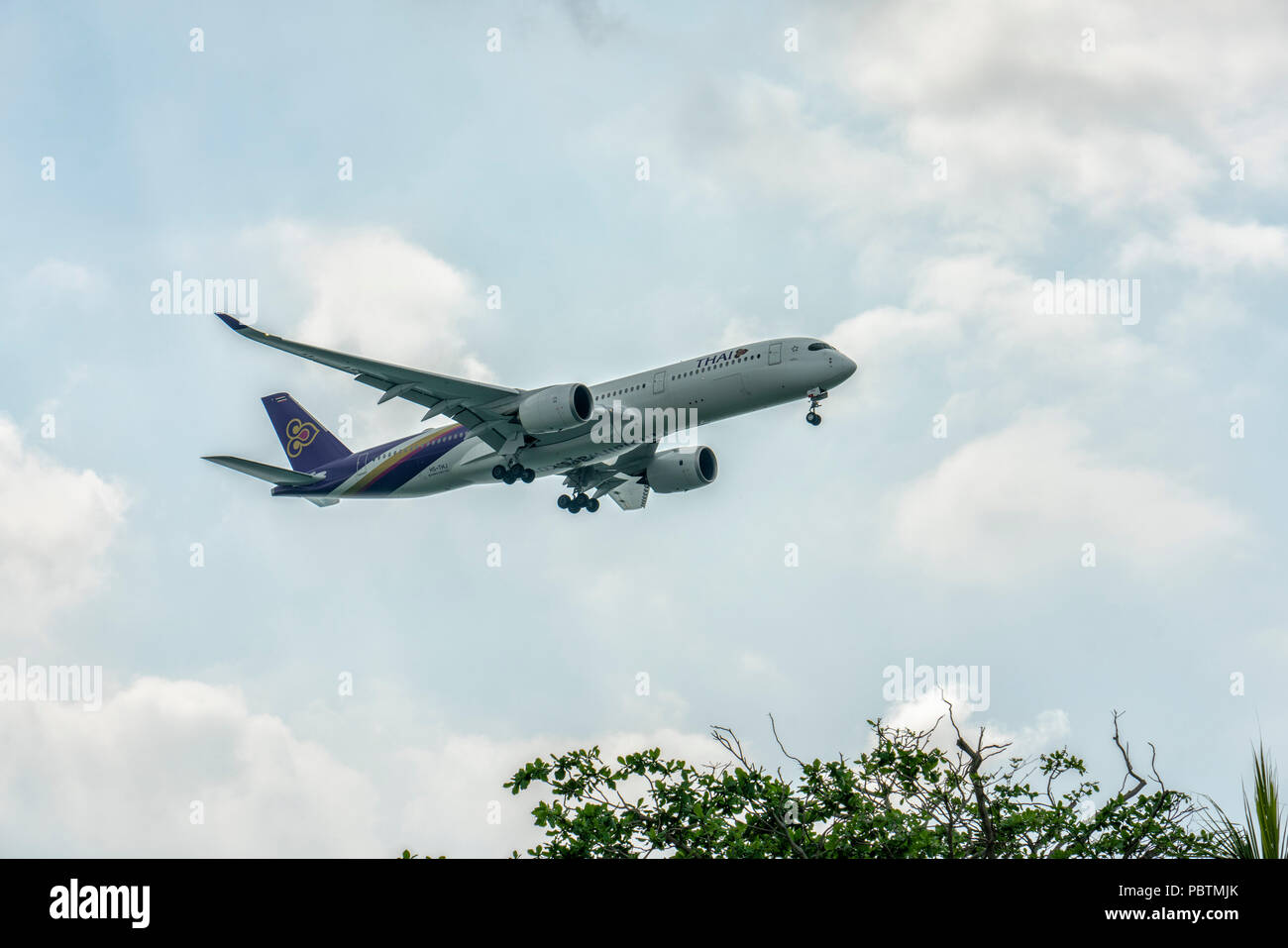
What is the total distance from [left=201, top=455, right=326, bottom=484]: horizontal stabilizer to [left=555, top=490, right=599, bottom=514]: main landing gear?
9.85 meters

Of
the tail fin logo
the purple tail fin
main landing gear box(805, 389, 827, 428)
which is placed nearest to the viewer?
main landing gear box(805, 389, 827, 428)

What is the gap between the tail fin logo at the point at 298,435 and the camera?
53.8 meters

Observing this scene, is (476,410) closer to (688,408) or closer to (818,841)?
(688,408)

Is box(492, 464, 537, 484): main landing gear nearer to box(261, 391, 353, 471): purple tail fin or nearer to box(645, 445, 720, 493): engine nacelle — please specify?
box(645, 445, 720, 493): engine nacelle

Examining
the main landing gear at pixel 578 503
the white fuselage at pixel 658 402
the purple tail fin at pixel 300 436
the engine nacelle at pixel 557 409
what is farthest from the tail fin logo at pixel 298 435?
the engine nacelle at pixel 557 409

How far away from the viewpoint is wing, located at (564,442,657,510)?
154 feet

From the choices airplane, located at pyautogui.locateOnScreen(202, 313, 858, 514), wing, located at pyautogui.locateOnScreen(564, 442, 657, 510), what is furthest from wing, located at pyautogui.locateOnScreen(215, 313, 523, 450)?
wing, located at pyautogui.locateOnScreen(564, 442, 657, 510)

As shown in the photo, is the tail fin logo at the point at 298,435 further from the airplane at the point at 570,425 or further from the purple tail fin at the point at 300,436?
the airplane at the point at 570,425

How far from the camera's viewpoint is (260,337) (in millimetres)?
35812
